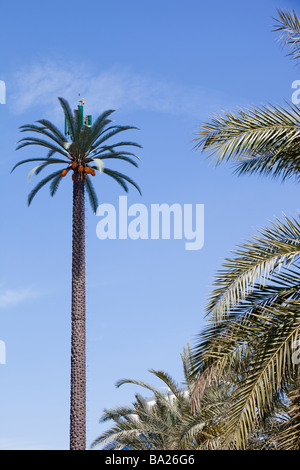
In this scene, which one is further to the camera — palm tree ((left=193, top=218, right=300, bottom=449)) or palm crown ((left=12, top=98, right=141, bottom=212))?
palm crown ((left=12, top=98, right=141, bottom=212))

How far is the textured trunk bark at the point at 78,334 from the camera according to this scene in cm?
2453

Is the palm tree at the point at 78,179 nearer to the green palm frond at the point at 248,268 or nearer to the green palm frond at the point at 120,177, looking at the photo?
the green palm frond at the point at 120,177

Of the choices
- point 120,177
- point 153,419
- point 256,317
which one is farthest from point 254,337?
point 120,177

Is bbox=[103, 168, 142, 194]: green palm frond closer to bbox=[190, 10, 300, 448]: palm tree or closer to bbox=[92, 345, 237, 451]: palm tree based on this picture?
bbox=[92, 345, 237, 451]: palm tree

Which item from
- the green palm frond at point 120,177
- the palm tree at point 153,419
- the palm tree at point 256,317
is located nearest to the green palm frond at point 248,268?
the palm tree at point 256,317

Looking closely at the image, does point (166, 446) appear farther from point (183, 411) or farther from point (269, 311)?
point (269, 311)

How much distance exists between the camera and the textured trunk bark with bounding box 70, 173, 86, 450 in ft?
80.5

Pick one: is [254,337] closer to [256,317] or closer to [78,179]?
[256,317]

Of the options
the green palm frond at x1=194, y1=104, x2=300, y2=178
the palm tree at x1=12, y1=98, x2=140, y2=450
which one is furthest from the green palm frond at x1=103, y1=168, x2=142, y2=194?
the green palm frond at x1=194, y1=104, x2=300, y2=178

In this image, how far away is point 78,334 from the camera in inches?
993

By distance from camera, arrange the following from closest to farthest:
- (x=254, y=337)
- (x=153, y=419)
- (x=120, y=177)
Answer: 1. (x=254, y=337)
2. (x=153, y=419)
3. (x=120, y=177)

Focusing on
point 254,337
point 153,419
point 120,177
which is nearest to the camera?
point 254,337
